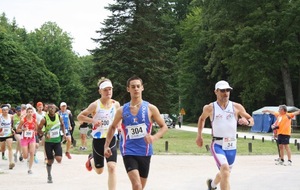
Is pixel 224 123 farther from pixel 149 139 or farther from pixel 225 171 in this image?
pixel 149 139

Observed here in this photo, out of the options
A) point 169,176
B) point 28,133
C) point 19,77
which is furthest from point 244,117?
point 19,77

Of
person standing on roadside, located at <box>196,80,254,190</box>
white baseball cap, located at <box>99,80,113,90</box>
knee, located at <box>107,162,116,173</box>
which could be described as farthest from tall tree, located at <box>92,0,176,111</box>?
knee, located at <box>107,162,116,173</box>

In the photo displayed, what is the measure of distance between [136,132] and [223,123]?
232 centimetres

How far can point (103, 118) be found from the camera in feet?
33.7

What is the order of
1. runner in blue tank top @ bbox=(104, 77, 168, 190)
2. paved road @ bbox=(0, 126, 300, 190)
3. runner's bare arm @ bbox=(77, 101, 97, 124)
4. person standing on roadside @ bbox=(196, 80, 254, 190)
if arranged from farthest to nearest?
paved road @ bbox=(0, 126, 300, 190)
runner's bare arm @ bbox=(77, 101, 97, 124)
person standing on roadside @ bbox=(196, 80, 254, 190)
runner in blue tank top @ bbox=(104, 77, 168, 190)

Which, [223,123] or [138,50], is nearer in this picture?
[223,123]

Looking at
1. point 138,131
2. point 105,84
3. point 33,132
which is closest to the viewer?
point 138,131

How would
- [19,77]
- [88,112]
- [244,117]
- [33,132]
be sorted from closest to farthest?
[244,117] → [88,112] → [33,132] → [19,77]

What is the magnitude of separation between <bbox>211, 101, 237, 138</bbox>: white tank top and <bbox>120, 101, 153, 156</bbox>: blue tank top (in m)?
2.05

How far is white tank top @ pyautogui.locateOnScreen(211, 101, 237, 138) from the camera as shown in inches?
371

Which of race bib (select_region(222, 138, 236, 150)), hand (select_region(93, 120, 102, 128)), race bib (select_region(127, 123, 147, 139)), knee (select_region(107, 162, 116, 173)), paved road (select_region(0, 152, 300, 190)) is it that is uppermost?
hand (select_region(93, 120, 102, 128))

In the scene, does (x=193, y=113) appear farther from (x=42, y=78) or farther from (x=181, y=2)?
(x=42, y=78)

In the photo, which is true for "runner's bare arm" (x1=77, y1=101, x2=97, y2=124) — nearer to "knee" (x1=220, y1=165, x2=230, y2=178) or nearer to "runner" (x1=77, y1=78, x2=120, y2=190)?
"runner" (x1=77, y1=78, x2=120, y2=190)

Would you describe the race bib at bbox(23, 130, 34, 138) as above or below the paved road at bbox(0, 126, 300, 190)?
above
